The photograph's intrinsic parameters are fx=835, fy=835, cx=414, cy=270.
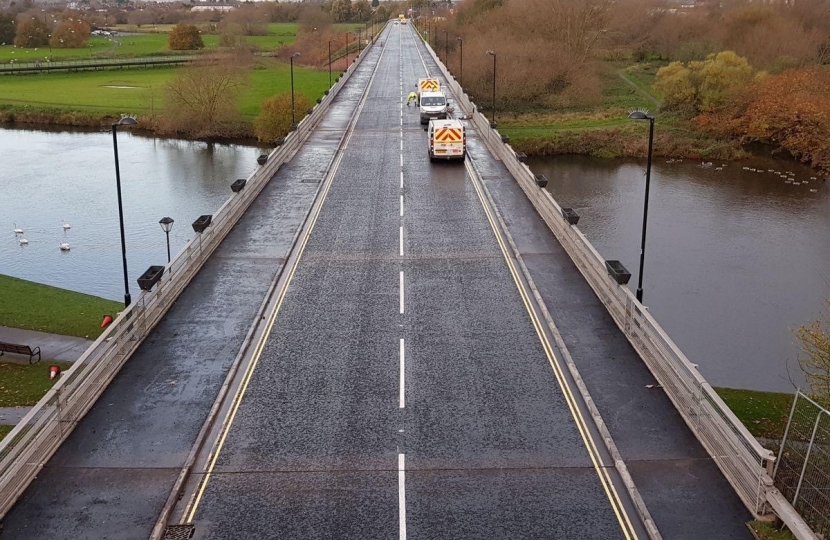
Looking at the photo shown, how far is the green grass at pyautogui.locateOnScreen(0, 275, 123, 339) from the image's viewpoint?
31.4m

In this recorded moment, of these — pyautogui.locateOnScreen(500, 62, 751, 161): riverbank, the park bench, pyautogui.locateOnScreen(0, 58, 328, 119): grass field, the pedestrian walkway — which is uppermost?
pyautogui.locateOnScreen(0, 58, 328, 119): grass field

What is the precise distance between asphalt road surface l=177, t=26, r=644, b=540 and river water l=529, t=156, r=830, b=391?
10.1m

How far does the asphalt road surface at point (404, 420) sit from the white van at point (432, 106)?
89.4 ft

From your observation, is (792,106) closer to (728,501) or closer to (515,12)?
(515,12)

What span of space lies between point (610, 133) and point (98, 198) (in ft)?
144

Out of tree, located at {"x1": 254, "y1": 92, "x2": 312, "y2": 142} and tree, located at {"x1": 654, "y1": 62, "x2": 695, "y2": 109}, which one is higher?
tree, located at {"x1": 654, "y1": 62, "x2": 695, "y2": 109}

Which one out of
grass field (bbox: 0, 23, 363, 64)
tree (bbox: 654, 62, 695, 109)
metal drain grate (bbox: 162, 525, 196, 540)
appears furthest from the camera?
grass field (bbox: 0, 23, 363, 64)

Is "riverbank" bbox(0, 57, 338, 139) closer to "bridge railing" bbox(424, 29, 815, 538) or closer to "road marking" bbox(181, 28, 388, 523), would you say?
"road marking" bbox(181, 28, 388, 523)

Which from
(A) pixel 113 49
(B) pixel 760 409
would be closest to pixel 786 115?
(B) pixel 760 409

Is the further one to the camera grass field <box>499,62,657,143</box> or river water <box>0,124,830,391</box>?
grass field <box>499,62,657,143</box>

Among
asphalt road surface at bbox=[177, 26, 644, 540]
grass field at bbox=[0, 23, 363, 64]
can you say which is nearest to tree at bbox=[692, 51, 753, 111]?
asphalt road surface at bbox=[177, 26, 644, 540]

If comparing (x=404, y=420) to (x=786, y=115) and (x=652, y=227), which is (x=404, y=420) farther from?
(x=786, y=115)

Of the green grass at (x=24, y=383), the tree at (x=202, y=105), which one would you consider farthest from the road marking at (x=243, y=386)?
the tree at (x=202, y=105)

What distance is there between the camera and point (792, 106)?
219ft
